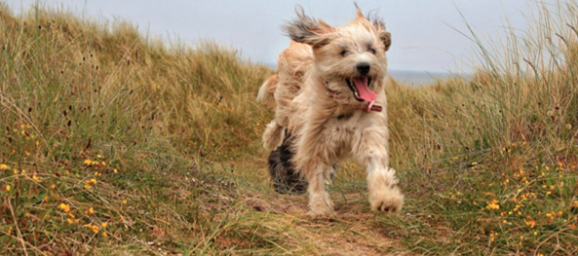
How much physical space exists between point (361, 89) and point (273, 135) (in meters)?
2.58

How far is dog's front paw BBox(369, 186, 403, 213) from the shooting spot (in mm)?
4051

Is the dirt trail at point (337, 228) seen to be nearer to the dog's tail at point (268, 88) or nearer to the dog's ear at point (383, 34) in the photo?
the dog's ear at point (383, 34)

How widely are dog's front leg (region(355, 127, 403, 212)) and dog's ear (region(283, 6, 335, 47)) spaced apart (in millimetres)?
780

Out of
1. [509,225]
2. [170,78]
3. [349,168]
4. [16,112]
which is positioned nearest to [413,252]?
[509,225]

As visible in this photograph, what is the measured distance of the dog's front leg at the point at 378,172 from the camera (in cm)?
407

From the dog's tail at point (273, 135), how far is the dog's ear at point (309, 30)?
212 cm

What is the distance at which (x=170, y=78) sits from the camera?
10617mm

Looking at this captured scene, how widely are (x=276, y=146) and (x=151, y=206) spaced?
3.63m

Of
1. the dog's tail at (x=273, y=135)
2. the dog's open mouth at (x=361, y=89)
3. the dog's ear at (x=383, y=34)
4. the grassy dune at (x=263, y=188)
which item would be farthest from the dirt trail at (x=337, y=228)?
the dog's tail at (x=273, y=135)

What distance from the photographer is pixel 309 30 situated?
16.4ft

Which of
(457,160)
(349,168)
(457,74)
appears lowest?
(349,168)

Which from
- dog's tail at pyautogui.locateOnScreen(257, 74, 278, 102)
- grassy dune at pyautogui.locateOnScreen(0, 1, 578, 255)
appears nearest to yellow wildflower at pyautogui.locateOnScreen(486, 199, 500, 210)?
grassy dune at pyautogui.locateOnScreen(0, 1, 578, 255)

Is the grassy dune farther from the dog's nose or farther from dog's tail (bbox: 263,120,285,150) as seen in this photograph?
dog's tail (bbox: 263,120,285,150)

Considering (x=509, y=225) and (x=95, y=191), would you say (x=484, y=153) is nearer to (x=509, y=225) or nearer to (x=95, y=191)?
(x=509, y=225)
